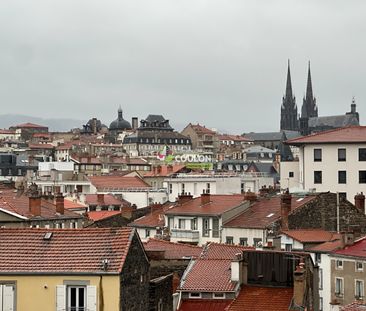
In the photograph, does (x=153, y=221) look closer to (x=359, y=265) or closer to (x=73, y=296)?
(x=359, y=265)

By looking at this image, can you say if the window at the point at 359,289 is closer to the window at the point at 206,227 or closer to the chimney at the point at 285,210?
the chimney at the point at 285,210

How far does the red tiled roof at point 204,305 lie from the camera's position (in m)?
41.2

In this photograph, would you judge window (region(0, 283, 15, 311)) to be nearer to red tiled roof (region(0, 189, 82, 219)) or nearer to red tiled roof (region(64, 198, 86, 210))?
red tiled roof (region(0, 189, 82, 219))

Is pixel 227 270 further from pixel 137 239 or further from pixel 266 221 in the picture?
pixel 266 221

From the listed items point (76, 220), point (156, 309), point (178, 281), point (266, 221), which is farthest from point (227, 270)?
point (76, 220)

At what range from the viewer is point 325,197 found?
67875mm

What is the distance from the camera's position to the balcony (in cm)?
7150

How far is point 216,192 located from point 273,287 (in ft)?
207

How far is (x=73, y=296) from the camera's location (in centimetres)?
2847

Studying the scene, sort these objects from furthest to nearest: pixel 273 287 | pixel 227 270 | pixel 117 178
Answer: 1. pixel 117 178
2. pixel 227 270
3. pixel 273 287

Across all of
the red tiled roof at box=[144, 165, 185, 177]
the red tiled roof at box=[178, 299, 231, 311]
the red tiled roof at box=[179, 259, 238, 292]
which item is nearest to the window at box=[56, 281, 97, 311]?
the red tiled roof at box=[178, 299, 231, 311]

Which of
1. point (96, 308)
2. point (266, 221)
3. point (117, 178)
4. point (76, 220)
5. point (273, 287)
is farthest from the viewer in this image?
point (117, 178)

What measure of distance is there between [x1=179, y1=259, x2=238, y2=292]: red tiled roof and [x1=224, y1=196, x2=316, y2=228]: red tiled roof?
21873 mm

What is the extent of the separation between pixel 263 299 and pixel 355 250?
18.7m
